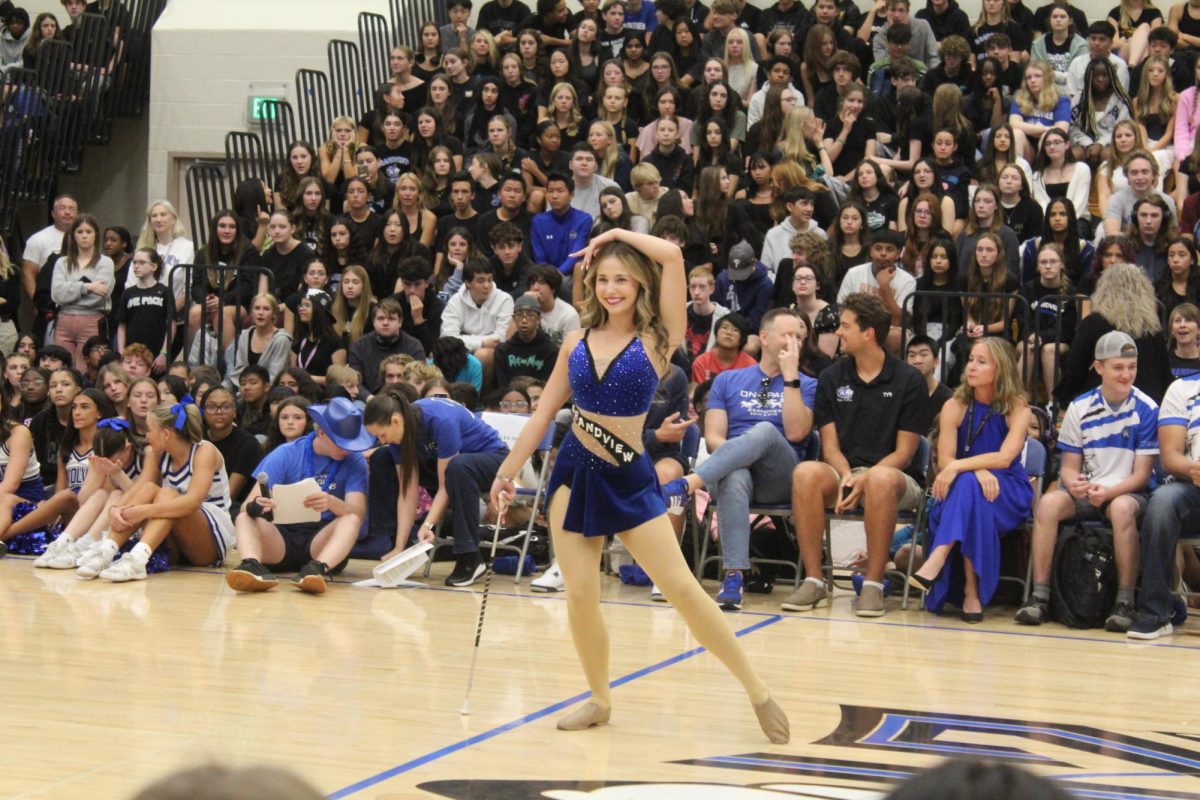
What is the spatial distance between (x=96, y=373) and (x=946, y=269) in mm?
6550

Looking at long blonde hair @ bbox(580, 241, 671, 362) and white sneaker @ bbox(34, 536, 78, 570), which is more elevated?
long blonde hair @ bbox(580, 241, 671, 362)

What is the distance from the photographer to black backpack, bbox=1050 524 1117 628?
7.89 m

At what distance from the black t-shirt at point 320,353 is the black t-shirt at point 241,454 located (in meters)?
1.52

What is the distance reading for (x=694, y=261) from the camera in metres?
11.3

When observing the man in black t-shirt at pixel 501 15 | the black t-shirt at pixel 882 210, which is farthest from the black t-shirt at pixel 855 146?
the man in black t-shirt at pixel 501 15

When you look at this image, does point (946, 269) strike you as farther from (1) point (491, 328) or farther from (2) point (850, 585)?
(1) point (491, 328)

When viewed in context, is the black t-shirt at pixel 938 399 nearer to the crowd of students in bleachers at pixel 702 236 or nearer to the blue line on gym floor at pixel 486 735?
the crowd of students in bleachers at pixel 702 236

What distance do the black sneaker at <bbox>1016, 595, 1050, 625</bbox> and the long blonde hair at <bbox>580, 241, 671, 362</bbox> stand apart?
3400 millimetres

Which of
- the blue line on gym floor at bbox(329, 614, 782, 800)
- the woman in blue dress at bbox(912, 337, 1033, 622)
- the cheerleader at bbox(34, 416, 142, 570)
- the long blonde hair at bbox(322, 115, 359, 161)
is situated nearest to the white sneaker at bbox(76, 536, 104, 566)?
the cheerleader at bbox(34, 416, 142, 570)

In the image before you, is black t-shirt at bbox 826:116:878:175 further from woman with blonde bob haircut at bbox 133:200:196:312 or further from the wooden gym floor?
woman with blonde bob haircut at bbox 133:200:196:312

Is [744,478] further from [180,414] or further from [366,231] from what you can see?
[366,231]

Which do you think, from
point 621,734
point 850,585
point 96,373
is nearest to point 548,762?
point 621,734

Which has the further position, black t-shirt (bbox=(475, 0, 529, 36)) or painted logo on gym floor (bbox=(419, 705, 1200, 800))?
black t-shirt (bbox=(475, 0, 529, 36))

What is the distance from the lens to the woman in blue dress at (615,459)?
16.9 feet
